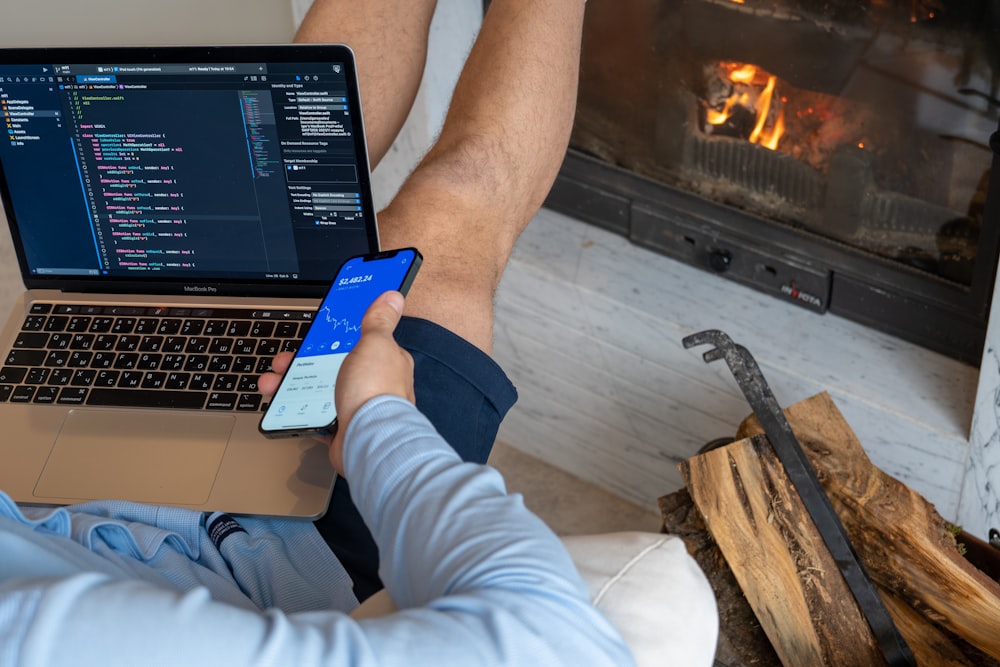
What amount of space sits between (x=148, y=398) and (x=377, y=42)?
443mm

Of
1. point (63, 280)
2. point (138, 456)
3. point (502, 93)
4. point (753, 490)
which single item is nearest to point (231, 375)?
point (138, 456)

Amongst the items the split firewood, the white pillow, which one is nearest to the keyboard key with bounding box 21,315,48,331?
the white pillow

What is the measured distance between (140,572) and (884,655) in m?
0.80

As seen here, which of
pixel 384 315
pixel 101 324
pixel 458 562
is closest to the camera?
pixel 458 562

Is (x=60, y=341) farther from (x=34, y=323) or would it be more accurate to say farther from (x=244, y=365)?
(x=244, y=365)

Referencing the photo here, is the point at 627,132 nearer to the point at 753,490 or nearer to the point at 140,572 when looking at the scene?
the point at 753,490

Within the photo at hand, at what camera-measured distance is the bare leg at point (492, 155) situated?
100 cm

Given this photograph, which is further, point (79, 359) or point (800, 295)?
point (800, 295)

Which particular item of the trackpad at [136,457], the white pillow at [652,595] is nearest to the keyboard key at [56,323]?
the trackpad at [136,457]

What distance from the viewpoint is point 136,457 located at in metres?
0.94

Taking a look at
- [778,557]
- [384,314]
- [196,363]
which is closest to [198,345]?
[196,363]

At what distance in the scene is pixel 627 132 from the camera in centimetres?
161

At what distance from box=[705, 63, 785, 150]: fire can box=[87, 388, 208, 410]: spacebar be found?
33.6 inches

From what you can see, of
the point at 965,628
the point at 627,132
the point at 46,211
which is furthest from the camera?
the point at 627,132
